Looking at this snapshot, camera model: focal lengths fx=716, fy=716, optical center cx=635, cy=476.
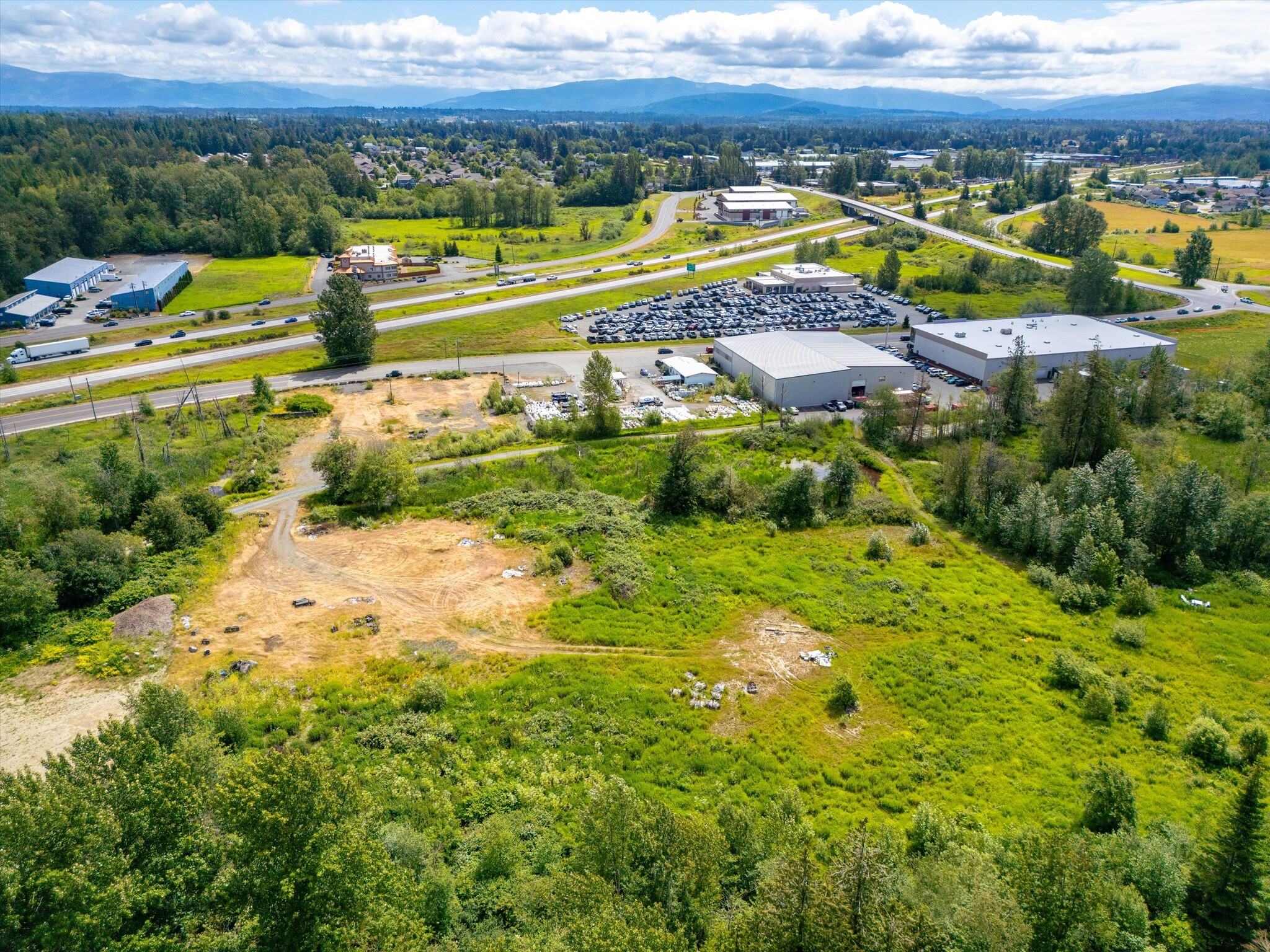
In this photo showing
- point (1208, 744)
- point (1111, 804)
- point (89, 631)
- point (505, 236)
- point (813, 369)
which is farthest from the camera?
point (505, 236)

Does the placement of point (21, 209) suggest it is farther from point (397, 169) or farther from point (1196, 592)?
point (1196, 592)

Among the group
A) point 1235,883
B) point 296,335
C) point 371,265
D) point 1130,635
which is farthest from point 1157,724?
point 371,265

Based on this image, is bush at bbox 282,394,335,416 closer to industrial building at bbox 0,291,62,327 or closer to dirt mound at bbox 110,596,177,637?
dirt mound at bbox 110,596,177,637

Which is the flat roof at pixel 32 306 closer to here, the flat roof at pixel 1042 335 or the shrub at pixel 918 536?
the shrub at pixel 918 536

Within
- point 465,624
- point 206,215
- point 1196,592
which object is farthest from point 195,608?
point 206,215

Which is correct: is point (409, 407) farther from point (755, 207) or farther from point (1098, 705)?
point (755, 207)

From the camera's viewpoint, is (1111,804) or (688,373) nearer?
(1111,804)

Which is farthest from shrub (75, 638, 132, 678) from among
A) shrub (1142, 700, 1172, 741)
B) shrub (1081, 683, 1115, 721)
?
shrub (1142, 700, 1172, 741)
